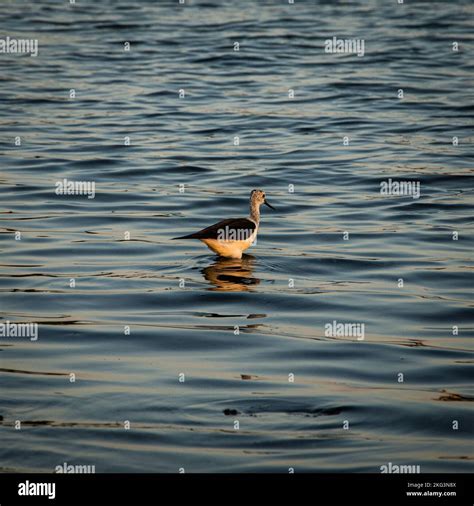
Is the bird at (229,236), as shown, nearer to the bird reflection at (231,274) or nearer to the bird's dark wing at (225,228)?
the bird's dark wing at (225,228)

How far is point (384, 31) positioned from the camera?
43312 mm

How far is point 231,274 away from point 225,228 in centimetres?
68

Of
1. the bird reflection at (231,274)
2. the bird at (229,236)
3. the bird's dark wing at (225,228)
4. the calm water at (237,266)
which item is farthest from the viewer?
the bird at (229,236)

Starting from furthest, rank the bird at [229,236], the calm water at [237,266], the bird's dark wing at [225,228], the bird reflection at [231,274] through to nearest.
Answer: the bird at [229,236] → the bird's dark wing at [225,228] → the bird reflection at [231,274] → the calm water at [237,266]

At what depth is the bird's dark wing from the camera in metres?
15.3

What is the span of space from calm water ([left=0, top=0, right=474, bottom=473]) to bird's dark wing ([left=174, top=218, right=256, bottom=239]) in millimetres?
588

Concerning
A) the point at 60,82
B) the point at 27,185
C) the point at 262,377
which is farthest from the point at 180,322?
the point at 60,82

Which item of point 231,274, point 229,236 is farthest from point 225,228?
point 231,274

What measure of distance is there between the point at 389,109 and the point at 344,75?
5445 millimetres

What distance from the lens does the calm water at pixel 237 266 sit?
32.4 ft

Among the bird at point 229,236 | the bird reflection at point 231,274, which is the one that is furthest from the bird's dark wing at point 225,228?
the bird reflection at point 231,274

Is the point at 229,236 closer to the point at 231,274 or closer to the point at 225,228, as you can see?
the point at 225,228

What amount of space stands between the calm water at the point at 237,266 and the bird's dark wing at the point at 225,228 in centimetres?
59

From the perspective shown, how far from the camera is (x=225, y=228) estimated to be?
51.1 ft
